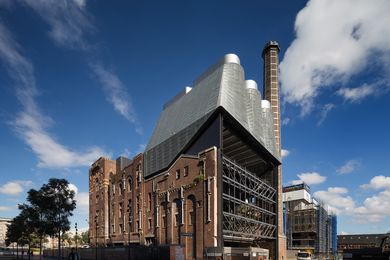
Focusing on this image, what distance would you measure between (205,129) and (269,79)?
112ft

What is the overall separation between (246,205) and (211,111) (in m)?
16.2

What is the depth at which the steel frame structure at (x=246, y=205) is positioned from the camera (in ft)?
151

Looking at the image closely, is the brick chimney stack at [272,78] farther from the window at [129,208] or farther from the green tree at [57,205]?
the green tree at [57,205]

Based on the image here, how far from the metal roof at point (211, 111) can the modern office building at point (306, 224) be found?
56415 mm

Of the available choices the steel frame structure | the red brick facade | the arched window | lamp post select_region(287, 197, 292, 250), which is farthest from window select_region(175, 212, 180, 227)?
lamp post select_region(287, 197, 292, 250)

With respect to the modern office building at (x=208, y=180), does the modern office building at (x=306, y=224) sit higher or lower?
lower

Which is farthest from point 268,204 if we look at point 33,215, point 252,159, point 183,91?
point 33,215

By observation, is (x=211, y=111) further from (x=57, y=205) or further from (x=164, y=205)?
(x=57, y=205)

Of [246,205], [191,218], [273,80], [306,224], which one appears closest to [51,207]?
[191,218]

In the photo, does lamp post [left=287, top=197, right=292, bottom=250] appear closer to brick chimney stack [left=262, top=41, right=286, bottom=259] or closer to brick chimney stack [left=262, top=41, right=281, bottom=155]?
brick chimney stack [left=262, top=41, right=286, bottom=259]

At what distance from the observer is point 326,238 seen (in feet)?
380

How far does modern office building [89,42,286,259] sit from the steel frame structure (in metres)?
0.16

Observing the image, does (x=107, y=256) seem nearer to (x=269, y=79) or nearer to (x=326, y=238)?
(x=269, y=79)

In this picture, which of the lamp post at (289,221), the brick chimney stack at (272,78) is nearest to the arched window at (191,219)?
the brick chimney stack at (272,78)
